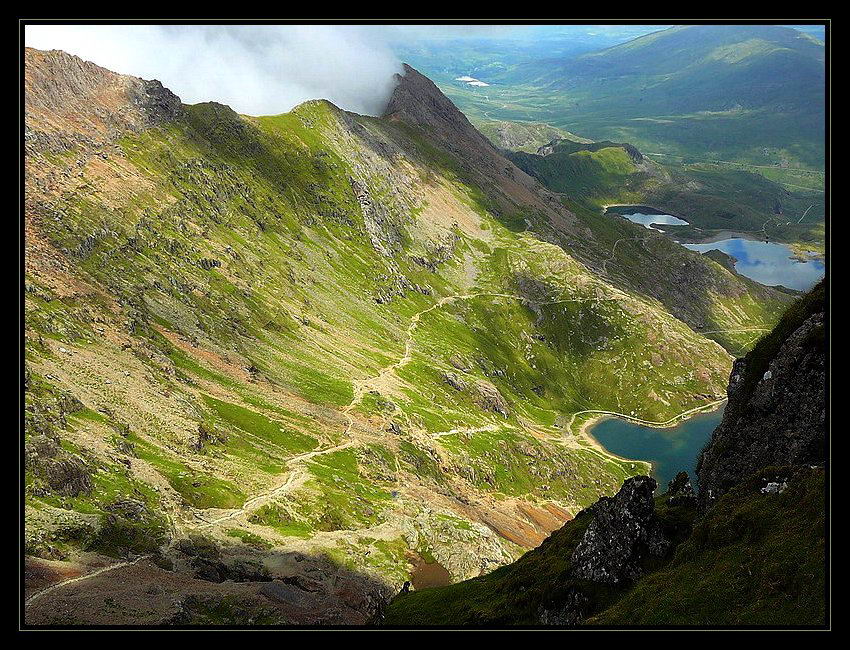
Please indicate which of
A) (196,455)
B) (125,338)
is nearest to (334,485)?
(196,455)

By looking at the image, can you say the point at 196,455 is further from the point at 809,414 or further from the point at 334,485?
the point at 809,414

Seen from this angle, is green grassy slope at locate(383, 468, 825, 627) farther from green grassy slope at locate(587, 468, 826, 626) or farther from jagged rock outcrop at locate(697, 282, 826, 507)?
jagged rock outcrop at locate(697, 282, 826, 507)

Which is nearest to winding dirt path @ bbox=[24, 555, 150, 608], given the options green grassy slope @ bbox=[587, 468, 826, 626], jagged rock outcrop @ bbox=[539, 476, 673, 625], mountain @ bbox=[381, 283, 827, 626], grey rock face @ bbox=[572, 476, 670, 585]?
→ mountain @ bbox=[381, 283, 827, 626]

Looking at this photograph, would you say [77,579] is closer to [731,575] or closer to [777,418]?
[731,575]

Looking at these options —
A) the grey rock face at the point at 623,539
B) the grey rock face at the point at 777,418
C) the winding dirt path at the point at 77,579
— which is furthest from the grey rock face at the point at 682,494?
the winding dirt path at the point at 77,579

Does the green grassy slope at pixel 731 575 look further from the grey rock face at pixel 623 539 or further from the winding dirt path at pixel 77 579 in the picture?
the winding dirt path at pixel 77 579
